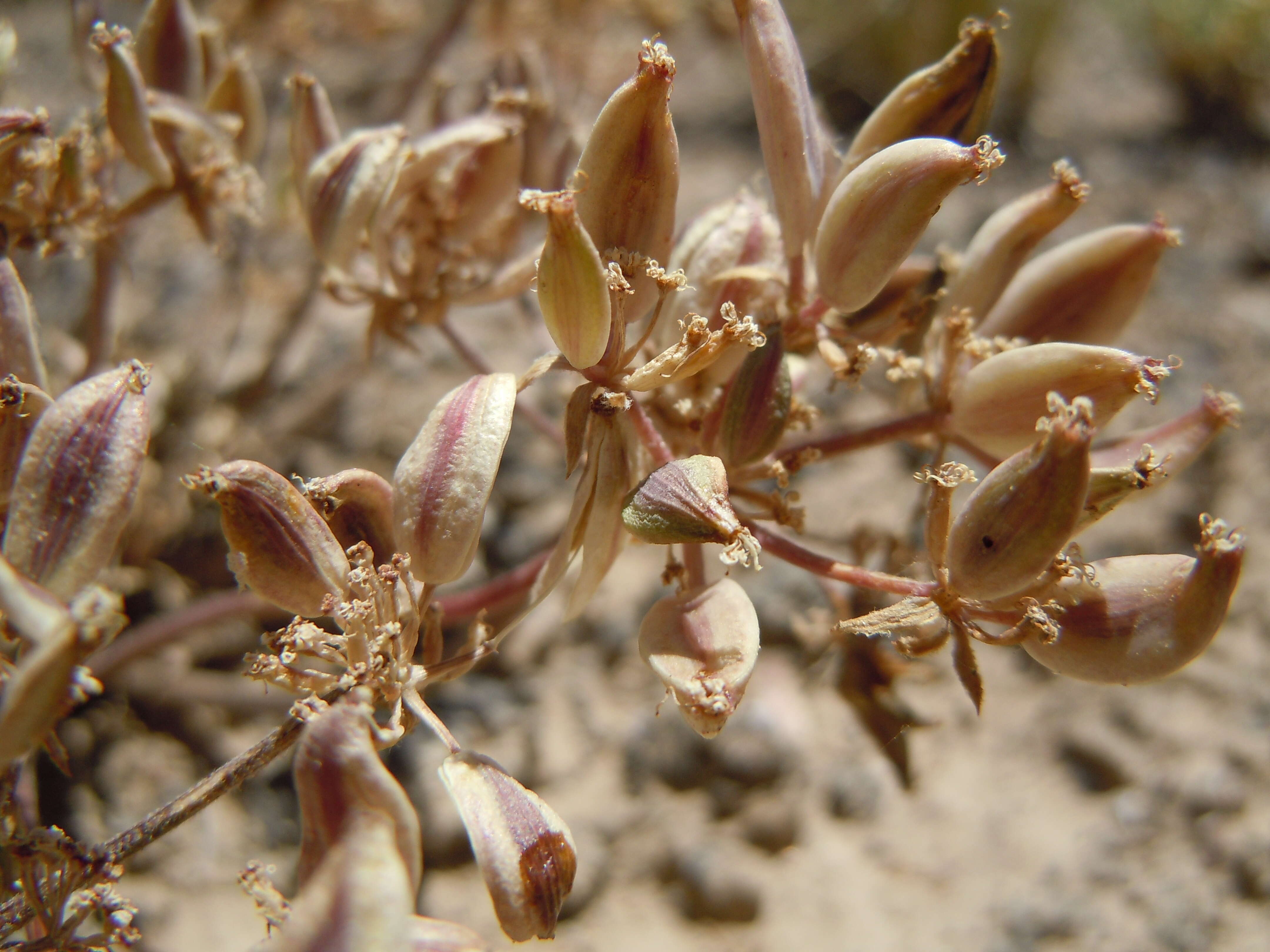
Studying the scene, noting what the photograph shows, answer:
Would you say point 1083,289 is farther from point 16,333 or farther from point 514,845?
point 16,333

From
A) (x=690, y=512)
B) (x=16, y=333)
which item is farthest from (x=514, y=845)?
(x=16, y=333)

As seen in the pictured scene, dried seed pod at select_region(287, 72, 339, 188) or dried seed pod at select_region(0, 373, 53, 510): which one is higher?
dried seed pod at select_region(287, 72, 339, 188)

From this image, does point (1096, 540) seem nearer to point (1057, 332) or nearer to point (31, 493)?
point (1057, 332)

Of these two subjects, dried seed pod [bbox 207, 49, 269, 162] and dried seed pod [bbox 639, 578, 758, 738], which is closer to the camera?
dried seed pod [bbox 639, 578, 758, 738]

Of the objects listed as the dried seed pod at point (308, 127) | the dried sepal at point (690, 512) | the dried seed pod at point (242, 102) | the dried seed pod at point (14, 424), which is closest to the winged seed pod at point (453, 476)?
the dried sepal at point (690, 512)

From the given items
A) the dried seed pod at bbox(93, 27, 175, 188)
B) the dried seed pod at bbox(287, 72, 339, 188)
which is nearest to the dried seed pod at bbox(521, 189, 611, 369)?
the dried seed pod at bbox(287, 72, 339, 188)

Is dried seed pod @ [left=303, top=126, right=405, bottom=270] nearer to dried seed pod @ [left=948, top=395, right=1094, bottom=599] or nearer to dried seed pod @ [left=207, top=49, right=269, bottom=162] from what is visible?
dried seed pod @ [left=207, top=49, right=269, bottom=162]
